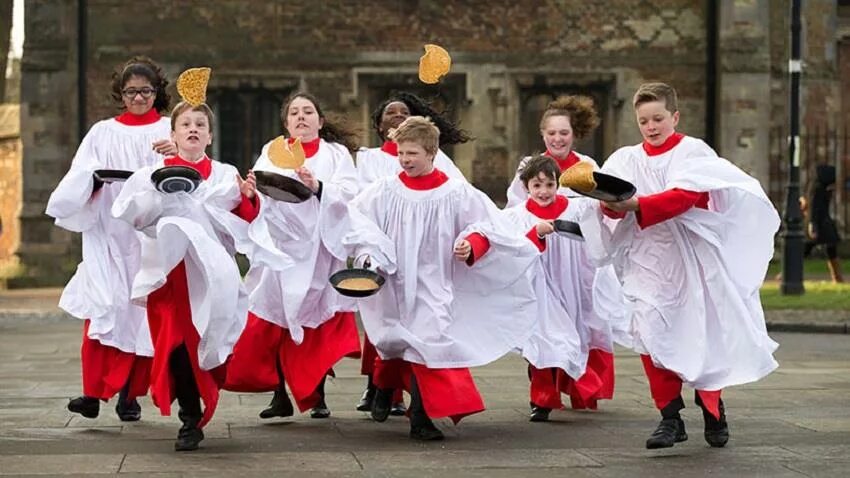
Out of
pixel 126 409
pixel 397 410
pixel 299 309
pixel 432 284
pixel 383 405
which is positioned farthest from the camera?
pixel 397 410

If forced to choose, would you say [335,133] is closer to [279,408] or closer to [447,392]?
[279,408]

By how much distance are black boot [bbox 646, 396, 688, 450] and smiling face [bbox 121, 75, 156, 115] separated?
142 inches

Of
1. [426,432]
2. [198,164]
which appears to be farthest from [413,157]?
[426,432]

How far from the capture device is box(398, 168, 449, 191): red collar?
9.57m

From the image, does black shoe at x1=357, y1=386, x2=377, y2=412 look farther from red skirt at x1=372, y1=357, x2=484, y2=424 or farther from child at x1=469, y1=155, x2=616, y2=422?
red skirt at x1=372, y1=357, x2=484, y2=424

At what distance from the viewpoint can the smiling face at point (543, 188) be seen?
1076 cm

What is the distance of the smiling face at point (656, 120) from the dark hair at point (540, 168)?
5.59 ft

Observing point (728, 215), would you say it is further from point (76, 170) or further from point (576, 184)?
point (76, 170)

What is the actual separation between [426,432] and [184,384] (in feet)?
4.10

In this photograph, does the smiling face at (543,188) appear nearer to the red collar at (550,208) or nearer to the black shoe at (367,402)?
the red collar at (550,208)

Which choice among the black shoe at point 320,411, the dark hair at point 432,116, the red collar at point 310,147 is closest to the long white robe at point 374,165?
the dark hair at point 432,116

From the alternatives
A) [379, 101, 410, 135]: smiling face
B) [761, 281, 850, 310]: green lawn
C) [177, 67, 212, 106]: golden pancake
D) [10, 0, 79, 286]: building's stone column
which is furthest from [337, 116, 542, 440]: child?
[10, 0, 79, 286]: building's stone column

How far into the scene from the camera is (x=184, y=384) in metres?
8.80

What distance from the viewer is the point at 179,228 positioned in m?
8.70
